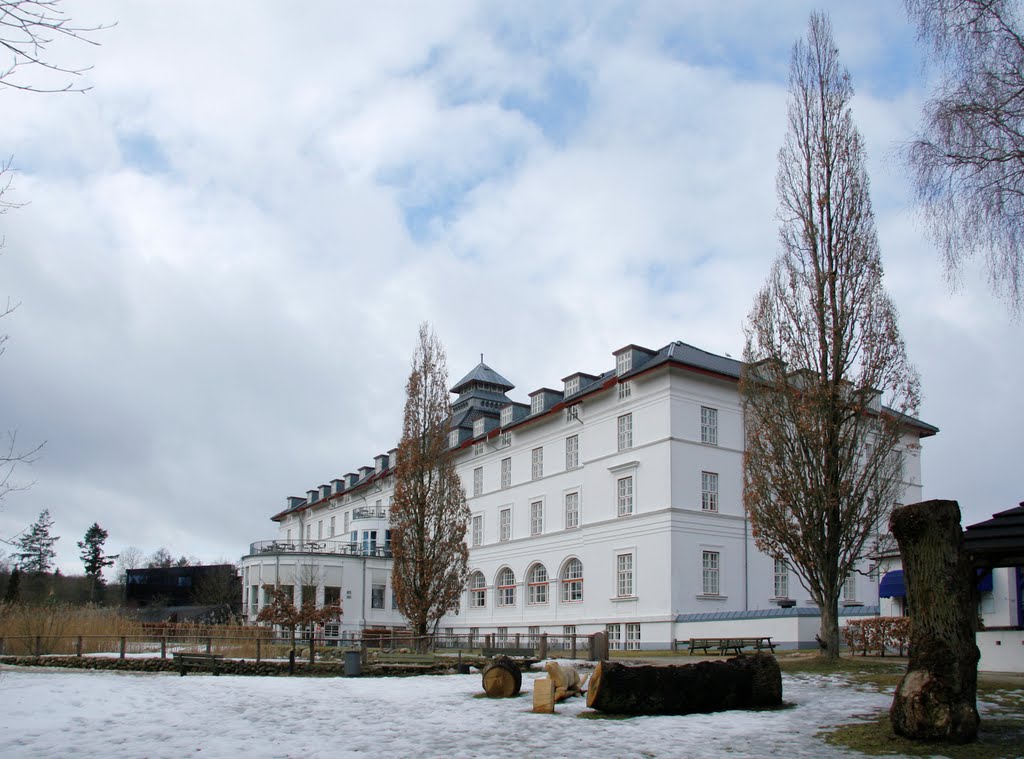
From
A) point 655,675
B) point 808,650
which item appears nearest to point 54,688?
point 655,675

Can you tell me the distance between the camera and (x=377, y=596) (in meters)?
57.8

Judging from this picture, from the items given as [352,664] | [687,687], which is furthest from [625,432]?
[687,687]

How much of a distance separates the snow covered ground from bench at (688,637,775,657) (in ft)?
19.4

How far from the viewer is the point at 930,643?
11.4 meters

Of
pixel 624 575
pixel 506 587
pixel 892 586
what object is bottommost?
pixel 506 587

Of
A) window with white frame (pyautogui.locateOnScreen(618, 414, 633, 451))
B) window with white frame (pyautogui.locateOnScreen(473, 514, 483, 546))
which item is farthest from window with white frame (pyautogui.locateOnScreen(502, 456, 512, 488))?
window with white frame (pyautogui.locateOnScreen(618, 414, 633, 451))

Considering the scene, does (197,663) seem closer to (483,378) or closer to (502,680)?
(502,680)

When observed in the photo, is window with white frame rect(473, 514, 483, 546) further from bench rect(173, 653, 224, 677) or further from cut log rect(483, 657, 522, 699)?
cut log rect(483, 657, 522, 699)

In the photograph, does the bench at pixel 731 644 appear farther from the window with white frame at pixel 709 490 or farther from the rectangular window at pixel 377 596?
the rectangular window at pixel 377 596

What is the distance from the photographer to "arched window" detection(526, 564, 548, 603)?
Answer: 1763 inches

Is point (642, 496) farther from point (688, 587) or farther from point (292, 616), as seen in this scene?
point (292, 616)

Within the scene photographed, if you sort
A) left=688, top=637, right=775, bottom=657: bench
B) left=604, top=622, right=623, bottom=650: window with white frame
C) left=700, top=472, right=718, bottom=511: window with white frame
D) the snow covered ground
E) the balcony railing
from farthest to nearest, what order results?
the balcony railing < left=700, top=472, right=718, bottom=511: window with white frame < left=604, top=622, right=623, bottom=650: window with white frame < left=688, top=637, right=775, bottom=657: bench < the snow covered ground

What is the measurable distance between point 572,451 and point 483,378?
20.3 meters

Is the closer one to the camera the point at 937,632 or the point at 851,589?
the point at 937,632
